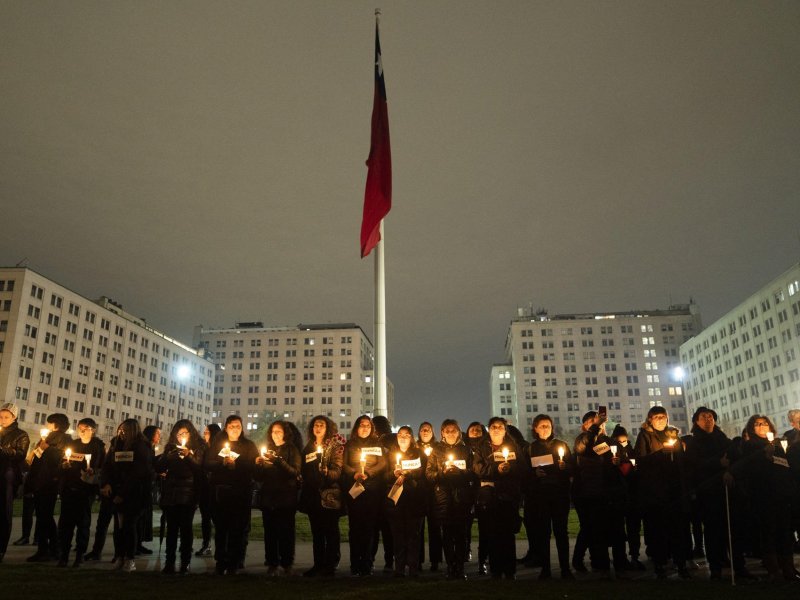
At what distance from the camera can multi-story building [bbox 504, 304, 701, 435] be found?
509 feet

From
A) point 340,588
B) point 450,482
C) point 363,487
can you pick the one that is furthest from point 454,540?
point 340,588

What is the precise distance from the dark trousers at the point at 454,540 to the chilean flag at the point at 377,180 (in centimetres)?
1023

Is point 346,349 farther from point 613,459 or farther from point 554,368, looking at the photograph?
point 613,459

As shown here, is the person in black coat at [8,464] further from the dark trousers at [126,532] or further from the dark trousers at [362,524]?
the dark trousers at [362,524]

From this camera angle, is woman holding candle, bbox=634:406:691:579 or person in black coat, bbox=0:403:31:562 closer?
woman holding candle, bbox=634:406:691:579

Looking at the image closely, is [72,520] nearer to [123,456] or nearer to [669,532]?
[123,456]

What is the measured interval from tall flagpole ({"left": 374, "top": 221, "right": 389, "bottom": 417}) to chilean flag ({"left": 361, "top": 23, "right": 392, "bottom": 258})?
0.64m

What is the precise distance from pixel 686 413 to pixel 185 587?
6089 inches

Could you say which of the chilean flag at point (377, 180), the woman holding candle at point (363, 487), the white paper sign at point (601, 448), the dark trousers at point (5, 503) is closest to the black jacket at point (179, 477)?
the woman holding candle at point (363, 487)

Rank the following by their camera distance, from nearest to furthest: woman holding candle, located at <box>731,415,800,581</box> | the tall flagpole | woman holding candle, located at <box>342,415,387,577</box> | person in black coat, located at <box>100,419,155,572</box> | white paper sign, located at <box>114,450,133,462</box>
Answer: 1. woman holding candle, located at <box>731,415,800,581</box>
2. woman holding candle, located at <box>342,415,387,577</box>
3. person in black coat, located at <box>100,419,155,572</box>
4. white paper sign, located at <box>114,450,133,462</box>
5. the tall flagpole

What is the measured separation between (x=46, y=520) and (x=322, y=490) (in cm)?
578

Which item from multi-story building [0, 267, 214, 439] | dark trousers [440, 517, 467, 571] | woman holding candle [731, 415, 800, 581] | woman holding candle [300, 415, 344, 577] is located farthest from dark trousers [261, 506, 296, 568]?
multi-story building [0, 267, 214, 439]

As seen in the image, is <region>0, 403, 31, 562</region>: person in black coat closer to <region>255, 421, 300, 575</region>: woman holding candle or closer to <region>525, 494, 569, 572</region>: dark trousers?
<region>255, 421, 300, 575</region>: woman holding candle

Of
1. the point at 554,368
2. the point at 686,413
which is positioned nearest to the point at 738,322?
the point at 686,413
